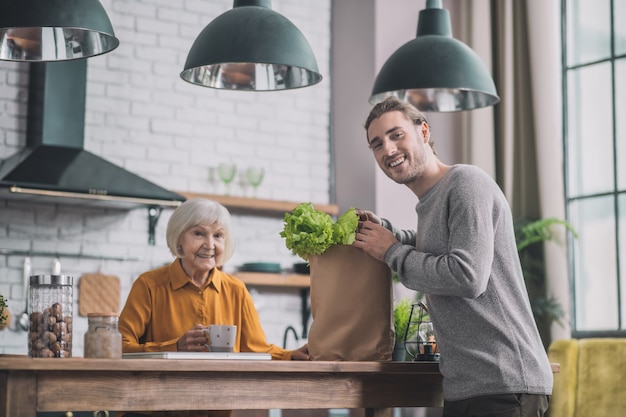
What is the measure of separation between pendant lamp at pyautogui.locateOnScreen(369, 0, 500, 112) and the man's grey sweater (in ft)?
3.76

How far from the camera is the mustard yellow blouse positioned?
3.21 m

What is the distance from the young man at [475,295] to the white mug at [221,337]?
444mm

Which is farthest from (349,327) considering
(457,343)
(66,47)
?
(66,47)

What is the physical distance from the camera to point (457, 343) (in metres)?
2.57

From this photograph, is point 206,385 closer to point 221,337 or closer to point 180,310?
point 221,337

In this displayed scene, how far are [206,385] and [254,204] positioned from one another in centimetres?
373

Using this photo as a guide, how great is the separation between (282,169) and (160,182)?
2.90ft

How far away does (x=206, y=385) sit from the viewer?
7.91 ft

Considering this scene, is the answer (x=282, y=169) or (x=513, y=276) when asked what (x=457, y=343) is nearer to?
(x=513, y=276)

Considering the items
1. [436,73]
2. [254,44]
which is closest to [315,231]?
[254,44]

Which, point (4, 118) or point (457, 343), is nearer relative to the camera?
point (457, 343)

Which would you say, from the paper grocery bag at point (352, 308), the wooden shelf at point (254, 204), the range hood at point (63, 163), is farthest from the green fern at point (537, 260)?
the paper grocery bag at point (352, 308)

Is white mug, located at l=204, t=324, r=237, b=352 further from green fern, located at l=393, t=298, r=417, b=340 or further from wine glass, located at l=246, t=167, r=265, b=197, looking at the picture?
wine glass, located at l=246, t=167, r=265, b=197

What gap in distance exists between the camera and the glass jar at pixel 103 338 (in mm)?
2354
